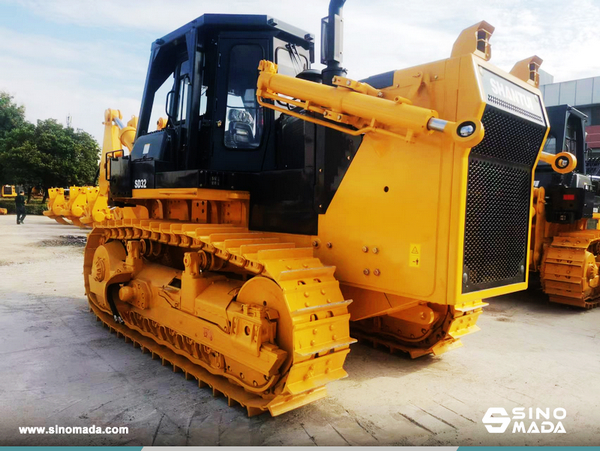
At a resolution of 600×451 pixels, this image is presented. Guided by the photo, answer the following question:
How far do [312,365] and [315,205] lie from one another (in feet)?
4.40

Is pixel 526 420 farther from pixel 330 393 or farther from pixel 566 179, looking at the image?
pixel 566 179

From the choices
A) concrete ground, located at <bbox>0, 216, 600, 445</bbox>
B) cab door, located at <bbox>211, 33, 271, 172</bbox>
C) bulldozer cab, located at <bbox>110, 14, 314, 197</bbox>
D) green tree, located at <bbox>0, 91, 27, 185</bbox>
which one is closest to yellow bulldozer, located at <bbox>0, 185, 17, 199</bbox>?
green tree, located at <bbox>0, 91, 27, 185</bbox>

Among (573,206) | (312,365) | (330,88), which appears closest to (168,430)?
(312,365)

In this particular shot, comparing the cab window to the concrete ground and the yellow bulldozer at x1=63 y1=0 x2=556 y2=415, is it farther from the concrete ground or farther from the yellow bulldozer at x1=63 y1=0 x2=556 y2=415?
the concrete ground

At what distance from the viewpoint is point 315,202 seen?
376cm

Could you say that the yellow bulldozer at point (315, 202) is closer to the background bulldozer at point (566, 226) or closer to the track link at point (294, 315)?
the track link at point (294, 315)

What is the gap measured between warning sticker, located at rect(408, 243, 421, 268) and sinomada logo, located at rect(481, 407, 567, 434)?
4.47 ft

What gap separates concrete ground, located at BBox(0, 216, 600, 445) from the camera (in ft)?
10.2

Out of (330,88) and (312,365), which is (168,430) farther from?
(330,88)

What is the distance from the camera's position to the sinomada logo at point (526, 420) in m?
3.28

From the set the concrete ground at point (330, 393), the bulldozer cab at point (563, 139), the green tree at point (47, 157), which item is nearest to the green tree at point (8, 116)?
the green tree at point (47, 157)

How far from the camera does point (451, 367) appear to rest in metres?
4.46

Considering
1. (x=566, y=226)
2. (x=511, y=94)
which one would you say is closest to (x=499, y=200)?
(x=511, y=94)

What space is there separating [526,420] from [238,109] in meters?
3.75
